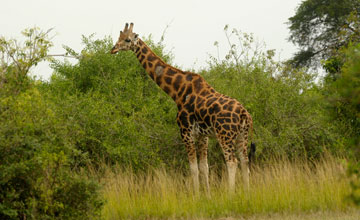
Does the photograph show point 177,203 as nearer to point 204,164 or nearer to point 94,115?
point 204,164

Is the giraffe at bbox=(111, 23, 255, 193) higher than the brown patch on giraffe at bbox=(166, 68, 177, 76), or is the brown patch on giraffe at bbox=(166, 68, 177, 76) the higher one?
the brown patch on giraffe at bbox=(166, 68, 177, 76)

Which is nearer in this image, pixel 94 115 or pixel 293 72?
pixel 94 115

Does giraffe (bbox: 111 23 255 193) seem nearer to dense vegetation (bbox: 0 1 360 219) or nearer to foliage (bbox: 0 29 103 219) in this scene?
dense vegetation (bbox: 0 1 360 219)

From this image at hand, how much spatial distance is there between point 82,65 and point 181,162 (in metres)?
4.99

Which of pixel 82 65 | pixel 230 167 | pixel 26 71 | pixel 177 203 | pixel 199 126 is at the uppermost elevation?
pixel 82 65

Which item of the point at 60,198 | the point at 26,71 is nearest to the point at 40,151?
the point at 60,198

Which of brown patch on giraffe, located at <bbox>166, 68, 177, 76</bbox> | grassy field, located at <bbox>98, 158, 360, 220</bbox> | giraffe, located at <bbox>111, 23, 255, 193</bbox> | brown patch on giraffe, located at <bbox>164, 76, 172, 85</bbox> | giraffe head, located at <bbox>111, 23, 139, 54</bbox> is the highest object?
giraffe head, located at <bbox>111, 23, 139, 54</bbox>

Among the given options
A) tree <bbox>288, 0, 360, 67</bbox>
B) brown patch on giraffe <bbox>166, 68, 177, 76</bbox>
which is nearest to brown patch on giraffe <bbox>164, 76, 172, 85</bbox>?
brown patch on giraffe <bbox>166, 68, 177, 76</bbox>

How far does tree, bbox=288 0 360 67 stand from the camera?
1124 inches

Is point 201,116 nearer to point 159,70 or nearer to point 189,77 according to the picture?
point 189,77

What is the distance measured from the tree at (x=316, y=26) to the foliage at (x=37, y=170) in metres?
23.8

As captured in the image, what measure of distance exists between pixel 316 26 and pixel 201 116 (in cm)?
2254

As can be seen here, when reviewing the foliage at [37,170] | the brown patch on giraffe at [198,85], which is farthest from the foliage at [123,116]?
the foliage at [37,170]

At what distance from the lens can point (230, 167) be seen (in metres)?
9.32
